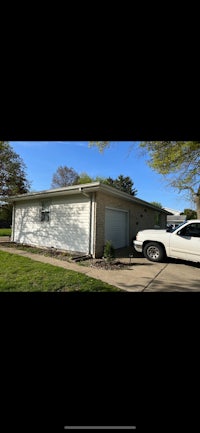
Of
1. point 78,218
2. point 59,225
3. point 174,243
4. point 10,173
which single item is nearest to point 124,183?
point 10,173

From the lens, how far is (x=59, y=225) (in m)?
9.67

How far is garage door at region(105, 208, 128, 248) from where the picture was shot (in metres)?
9.27

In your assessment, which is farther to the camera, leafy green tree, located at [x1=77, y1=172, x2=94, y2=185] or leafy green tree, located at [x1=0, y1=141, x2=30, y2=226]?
leafy green tree, located at [x1=77, y1=172, x2=94, y2=185]

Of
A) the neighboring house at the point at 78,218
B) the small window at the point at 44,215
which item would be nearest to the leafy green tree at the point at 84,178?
the neighboring house at the point at 78,218

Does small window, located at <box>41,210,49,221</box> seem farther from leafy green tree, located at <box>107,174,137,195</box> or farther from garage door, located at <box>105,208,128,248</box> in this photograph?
leafy green tree, located at <box>107,174,137,195</box>

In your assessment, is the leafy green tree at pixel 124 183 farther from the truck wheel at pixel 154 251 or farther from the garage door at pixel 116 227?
the truck wheel at pixel 154 251

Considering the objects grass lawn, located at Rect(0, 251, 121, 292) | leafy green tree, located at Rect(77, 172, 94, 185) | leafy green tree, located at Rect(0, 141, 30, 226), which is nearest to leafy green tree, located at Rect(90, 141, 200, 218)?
grass lawn, located at Rect(0, 251, 121, 292)

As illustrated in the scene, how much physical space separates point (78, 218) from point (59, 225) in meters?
1.35

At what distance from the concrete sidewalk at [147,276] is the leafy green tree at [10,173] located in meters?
8.49

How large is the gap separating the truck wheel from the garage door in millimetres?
2097
